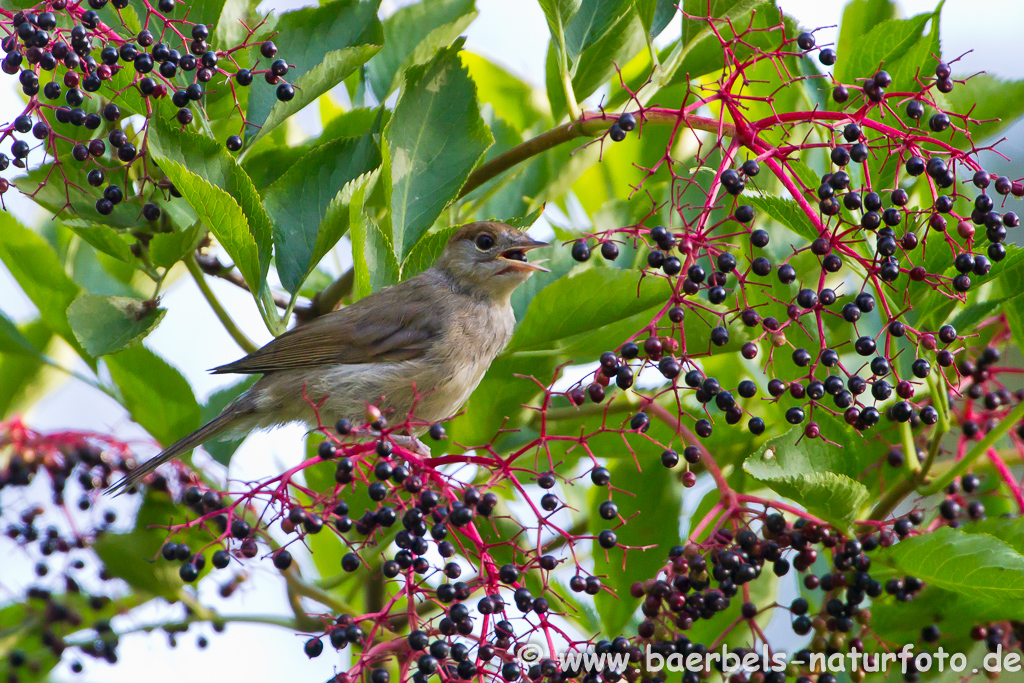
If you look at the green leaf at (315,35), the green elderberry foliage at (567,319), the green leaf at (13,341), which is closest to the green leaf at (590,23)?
the green elderberry foliage at (567,319)

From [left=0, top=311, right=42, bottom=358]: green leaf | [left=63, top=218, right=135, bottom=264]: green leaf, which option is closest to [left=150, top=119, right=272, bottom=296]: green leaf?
[left=63, top=218, right=135, bottom=264]: green leaf

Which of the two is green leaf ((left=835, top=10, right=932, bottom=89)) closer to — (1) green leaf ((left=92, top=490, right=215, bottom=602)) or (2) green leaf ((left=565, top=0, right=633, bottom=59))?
(2) green leaf ((left=565, top=0, right=633, bottom=59))

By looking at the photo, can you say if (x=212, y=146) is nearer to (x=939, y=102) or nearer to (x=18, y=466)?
(x=18, y=466)

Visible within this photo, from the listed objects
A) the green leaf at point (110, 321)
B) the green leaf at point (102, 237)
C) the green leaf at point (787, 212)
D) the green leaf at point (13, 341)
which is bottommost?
the green leaf at point (787, 212)

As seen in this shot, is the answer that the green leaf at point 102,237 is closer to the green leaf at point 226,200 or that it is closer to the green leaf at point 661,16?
the green leaf at point 226,200

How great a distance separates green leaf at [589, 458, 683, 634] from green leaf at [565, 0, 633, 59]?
1207mm

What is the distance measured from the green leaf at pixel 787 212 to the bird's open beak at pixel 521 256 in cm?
96

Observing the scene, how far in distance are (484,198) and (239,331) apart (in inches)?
33.2

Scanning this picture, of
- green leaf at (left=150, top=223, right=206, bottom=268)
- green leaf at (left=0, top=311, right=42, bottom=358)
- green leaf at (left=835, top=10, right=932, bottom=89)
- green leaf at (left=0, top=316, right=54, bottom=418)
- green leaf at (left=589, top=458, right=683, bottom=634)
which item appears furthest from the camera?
green leaf at (left=0, top=316, right=54, bottom=418)

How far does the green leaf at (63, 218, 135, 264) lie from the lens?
8.17ft

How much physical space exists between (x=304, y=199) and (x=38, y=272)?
0.88 m

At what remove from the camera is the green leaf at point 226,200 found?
2.44 meters

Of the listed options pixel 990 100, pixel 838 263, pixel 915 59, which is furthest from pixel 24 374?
pixel 990 100

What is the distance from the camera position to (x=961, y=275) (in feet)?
7.58
